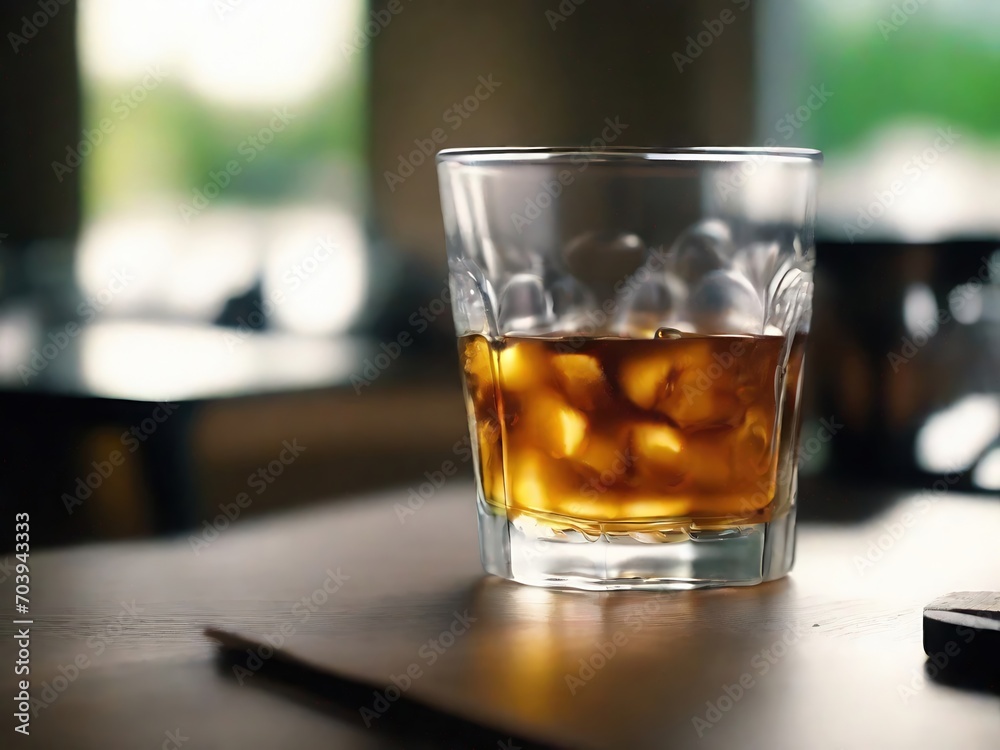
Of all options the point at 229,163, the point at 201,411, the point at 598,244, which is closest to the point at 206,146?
the point at 229,163

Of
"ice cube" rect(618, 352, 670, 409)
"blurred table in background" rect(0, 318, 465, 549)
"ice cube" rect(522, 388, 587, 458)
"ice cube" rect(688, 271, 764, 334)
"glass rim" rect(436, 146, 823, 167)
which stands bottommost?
"blurred table in background" rect(0, 318, 465, 549)

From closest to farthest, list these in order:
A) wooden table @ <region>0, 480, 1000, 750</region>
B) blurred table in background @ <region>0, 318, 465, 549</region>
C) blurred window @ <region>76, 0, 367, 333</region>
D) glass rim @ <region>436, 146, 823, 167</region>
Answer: wooden table @ <region>0, 480, 1000, 750</region> < glass rim @ <region>436, 146, 823, 167</region> < blurred table in background @ <region>0, 318, 465, 549</region> < blurred window @ <region>76, 0, 367, 333</region>

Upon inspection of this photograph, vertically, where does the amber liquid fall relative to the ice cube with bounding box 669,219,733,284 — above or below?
below

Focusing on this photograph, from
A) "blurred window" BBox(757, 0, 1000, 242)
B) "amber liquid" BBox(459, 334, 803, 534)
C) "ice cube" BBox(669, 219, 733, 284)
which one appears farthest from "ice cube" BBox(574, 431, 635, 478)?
"blurred window" BBox(757, 0, 1000, 242)

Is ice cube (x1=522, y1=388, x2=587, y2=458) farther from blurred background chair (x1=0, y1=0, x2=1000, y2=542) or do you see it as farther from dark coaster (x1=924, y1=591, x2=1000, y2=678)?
blurred background chair (x1=0, y1=0, x2=1000, y2=542)

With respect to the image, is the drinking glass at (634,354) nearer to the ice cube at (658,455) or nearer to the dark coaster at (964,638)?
the ice cube at (658,455)

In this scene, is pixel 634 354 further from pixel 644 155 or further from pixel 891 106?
pixel 891 106
